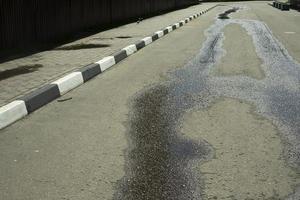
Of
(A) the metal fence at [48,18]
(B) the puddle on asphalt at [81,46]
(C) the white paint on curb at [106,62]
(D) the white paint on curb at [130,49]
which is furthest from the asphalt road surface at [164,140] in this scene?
(B) the puddle on asphalt at [81,46]

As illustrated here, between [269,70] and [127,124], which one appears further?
[269,70]

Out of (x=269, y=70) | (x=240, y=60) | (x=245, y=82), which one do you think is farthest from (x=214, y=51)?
(x=245, y=82)

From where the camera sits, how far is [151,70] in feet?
31.5

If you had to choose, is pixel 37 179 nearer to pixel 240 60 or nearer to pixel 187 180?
pixel 187 180

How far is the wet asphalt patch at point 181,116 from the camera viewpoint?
13.4 ft

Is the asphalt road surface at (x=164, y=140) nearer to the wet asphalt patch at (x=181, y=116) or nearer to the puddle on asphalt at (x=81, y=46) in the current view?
the wet asphalt patch at (x=181, y=116)

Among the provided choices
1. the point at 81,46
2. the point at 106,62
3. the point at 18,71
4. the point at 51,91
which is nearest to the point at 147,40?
the point at 81,46

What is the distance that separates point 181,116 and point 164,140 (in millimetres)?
970

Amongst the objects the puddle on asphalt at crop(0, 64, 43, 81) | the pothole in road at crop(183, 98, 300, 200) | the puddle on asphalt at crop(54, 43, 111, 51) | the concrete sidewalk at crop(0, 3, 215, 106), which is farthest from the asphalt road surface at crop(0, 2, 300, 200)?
the puddle on asphalt at crop(54, 43, 111, 51)

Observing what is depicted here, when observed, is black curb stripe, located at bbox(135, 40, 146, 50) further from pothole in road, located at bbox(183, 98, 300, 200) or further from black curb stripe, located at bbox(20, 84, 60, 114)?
pothole in road, located at bbox(183, 98, 300, 200)

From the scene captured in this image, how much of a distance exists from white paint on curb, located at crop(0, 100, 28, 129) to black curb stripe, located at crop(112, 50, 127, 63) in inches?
177

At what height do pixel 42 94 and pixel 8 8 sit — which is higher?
pixel 8 8

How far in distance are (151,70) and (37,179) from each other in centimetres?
562

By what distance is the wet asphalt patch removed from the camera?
4.07m
